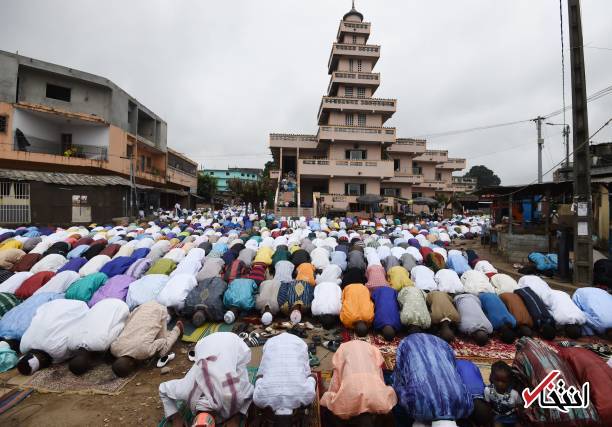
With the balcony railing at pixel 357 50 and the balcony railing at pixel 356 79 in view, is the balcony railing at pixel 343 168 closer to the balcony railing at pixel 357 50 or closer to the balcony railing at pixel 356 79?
the balcony railing at pixel 356 79

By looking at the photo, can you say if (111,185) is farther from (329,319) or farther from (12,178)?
(329,319)

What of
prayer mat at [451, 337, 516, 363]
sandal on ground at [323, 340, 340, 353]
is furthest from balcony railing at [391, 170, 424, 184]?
sandal on ground at [323, 340, 340, 353]

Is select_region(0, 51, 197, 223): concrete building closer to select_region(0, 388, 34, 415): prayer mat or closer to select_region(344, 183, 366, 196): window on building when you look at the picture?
select_region(344, 183, 366, 196): window on building

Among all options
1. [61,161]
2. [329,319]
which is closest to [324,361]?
[329,319]

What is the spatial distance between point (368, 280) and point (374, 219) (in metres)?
15.2

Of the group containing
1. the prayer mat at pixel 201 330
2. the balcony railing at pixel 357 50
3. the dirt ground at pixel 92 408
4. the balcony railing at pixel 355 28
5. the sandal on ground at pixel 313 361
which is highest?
the balcony railing at pixel 355 28

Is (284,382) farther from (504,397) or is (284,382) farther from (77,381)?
(77,381)

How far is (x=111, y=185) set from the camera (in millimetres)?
19609

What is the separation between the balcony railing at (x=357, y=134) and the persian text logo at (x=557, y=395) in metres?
24.4

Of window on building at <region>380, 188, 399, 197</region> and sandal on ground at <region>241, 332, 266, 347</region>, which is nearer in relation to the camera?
sandal on ground at <region>241, 332, 266, 347</region>

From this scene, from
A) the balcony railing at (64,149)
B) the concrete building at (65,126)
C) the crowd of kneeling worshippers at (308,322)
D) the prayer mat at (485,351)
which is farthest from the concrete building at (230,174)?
the prayer mat at (485,351)

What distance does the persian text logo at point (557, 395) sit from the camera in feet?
9.46

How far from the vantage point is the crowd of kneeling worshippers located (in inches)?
122

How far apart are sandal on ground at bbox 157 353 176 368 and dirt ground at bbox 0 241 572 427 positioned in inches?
8.9
